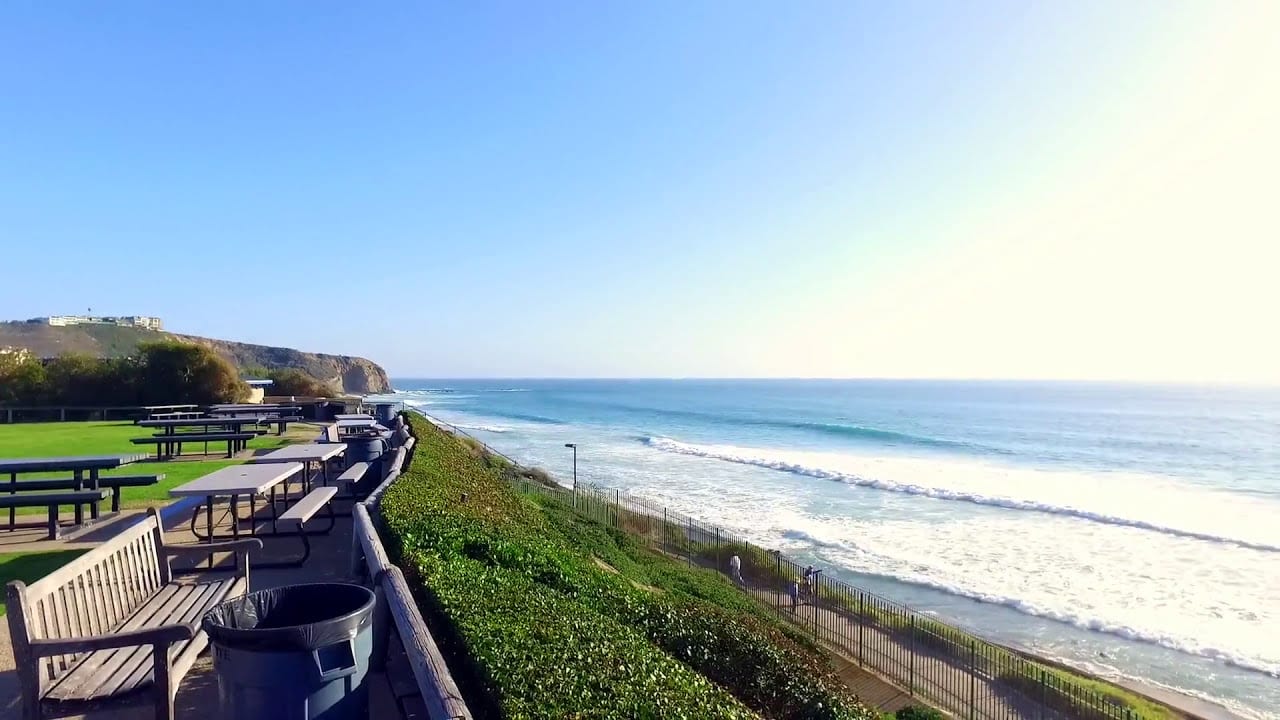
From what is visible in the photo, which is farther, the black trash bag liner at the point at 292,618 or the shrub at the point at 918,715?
the shrub at the point at 918,715

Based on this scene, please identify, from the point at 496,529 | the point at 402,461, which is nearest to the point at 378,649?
the point at 496,529

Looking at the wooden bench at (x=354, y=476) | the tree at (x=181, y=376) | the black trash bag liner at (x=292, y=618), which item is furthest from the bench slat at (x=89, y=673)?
the tree at (x=181, y=376)

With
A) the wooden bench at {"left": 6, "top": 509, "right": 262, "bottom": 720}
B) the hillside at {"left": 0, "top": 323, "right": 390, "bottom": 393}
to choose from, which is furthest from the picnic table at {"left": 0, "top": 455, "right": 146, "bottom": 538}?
the hillside at {"left": 0, "top": 323, "right": 390, "bottom": 393}

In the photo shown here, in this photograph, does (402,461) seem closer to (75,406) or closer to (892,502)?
(892,502)

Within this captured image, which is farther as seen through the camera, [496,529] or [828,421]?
[828,421]

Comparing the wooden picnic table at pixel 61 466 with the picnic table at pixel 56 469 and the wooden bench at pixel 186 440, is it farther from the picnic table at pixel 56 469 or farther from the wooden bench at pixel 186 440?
the wooden bench at pixel 186 440

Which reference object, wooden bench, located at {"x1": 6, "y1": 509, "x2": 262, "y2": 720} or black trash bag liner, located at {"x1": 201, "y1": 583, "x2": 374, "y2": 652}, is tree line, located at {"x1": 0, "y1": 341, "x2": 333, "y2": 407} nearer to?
wooden bench, located at {"x1": 6, "y1": 509, "x2": 262, "y2": 720}
